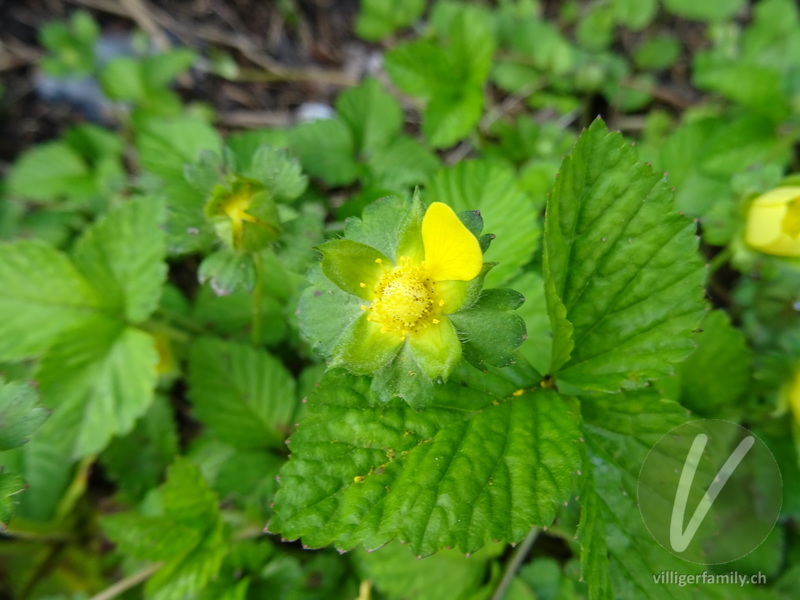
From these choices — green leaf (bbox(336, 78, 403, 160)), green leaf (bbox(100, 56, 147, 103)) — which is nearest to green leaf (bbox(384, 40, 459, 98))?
green leaf (bbox(336, 78, 403, 160))

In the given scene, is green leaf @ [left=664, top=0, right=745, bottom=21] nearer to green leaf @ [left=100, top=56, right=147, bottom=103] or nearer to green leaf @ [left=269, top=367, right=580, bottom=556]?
green leaf @ [left=269, top=367, right=580, bottom=556]

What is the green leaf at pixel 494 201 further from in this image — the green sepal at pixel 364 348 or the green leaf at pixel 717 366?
the green leaf at pixel 717 366

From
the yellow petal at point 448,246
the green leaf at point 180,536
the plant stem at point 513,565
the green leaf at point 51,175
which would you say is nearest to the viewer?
the yellow petal at point 448,246

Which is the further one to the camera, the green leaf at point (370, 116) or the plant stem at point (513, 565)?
the green leaf at point (370, 116)

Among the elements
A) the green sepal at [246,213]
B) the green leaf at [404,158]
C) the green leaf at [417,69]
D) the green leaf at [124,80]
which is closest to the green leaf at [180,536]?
the green sepal at [246,213]

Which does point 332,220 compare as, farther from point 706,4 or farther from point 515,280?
point 706,4

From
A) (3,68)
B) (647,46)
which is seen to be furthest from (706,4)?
(3,68)

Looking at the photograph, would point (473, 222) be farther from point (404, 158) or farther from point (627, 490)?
point (404, 158)
